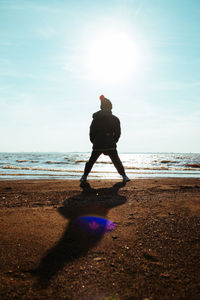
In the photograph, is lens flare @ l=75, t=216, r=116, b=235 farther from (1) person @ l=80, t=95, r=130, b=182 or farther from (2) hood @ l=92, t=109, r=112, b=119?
(2) hood @ l=92, t=109, r=112, b=119

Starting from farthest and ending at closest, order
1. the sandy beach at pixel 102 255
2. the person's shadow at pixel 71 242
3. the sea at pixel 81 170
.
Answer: the sea at pixel 81 170, the person's shadow at pixel 71 242, the sandy beach at pixel 102 255

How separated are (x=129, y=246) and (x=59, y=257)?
1.83ft

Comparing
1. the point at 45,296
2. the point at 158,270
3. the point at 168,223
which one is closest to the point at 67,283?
the point at 45,296

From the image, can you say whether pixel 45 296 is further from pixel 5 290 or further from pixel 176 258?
pixel 176 258

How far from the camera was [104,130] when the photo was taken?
575 centimetres

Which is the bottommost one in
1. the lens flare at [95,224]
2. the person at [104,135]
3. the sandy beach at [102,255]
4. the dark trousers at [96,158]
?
the lens flare at [95,224]

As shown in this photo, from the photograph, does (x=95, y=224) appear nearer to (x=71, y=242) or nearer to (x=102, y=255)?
(x=71, y=242)

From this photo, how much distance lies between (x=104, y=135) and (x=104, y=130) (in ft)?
0.45

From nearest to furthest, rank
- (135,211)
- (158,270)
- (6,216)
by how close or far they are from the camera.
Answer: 1. (158,270)
2. (6,216)
3. (135,211)

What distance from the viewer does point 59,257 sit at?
4.96 ft

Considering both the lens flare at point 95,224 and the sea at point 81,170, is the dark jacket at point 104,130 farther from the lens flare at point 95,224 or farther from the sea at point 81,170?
the lens flare at point 95,224

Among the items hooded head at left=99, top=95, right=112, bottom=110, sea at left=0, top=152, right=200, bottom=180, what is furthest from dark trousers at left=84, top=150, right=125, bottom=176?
→ sea at left=0, top=152, right=200, bottom=180

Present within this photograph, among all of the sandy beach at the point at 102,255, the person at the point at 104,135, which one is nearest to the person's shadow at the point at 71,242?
the sandy beach at the point at 102,255

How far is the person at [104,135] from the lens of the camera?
5715mm
